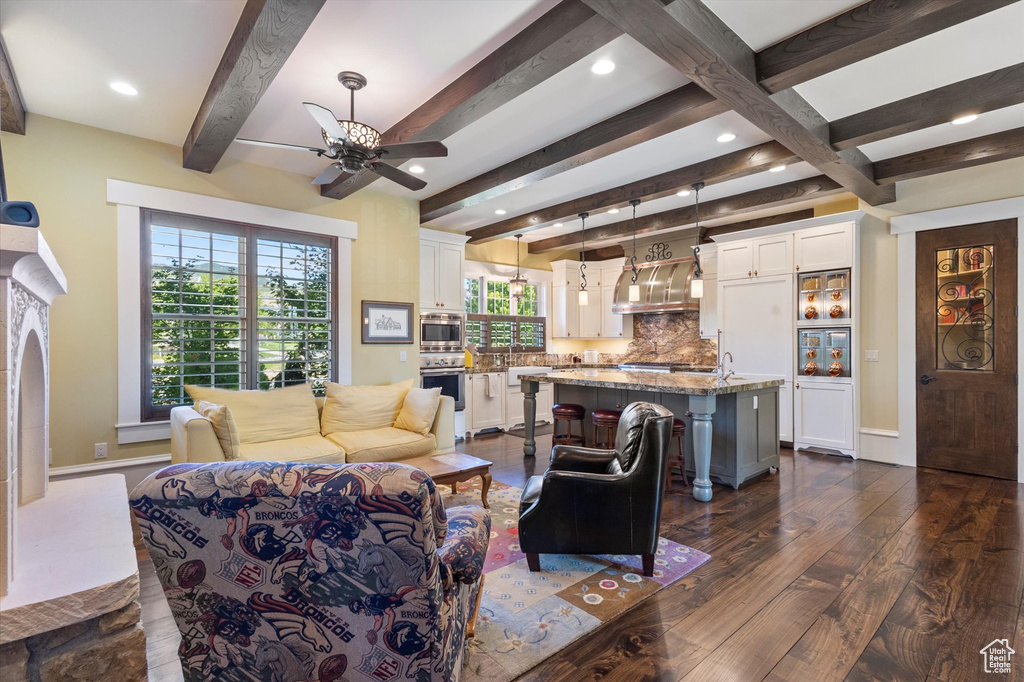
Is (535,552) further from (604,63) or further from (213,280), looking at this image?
(213,280)

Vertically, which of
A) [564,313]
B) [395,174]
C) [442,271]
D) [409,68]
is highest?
[409,68]

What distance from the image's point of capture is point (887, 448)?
15.8ft

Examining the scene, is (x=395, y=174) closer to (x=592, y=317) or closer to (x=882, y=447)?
(x=592, y=317)

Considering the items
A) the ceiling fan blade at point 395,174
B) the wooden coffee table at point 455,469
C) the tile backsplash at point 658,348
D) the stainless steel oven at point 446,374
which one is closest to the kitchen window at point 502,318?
the tile backsplash at point 658,348

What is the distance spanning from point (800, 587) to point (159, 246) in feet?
16.5

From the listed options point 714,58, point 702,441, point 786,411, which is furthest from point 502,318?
point 714,58

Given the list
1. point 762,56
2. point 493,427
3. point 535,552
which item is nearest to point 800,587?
point 535,552

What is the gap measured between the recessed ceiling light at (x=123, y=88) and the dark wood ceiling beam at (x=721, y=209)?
513 cm

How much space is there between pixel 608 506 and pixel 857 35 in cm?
261

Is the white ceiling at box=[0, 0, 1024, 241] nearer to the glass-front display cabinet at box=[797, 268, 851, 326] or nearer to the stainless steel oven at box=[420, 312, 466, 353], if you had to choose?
the glass-front display cabinet at box=[797, 268, 851, 326]

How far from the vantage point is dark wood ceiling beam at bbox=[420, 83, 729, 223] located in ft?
9.69

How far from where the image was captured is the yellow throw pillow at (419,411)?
13.5ft

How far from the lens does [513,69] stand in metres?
2.47

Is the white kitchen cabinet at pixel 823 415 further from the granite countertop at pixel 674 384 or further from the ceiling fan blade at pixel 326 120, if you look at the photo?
the ceiling fan blade at pixel 326 120
